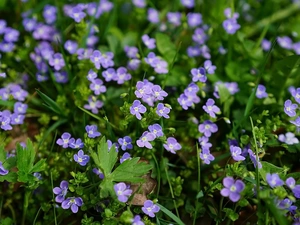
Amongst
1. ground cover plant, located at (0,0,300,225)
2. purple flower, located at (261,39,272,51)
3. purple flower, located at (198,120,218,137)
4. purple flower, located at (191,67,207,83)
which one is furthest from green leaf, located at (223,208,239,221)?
purple flower, located at (261,39,272,51)

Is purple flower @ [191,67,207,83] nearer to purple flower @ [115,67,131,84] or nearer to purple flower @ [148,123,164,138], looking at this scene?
purple flower @ [115,67,131,84]

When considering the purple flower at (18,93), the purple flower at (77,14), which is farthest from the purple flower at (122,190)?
the purple flower at (77,14)

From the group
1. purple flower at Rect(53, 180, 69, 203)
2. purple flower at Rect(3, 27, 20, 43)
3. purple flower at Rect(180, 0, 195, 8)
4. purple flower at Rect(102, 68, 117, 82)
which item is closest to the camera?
purple flower at Rect(53, 180, 69, 203)

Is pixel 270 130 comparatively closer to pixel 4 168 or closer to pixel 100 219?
pixel 100 219

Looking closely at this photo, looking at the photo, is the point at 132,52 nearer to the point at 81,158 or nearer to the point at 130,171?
the point at 81,158

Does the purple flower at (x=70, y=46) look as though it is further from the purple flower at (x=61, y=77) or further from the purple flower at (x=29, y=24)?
the purple flower at (x=29, y=24)

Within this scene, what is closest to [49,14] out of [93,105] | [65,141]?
[93,105]

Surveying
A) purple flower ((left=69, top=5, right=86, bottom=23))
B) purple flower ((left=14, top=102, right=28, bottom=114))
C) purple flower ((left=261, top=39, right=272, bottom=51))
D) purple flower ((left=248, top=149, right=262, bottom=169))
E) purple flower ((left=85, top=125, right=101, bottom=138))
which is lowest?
purple flower ((left=14, top=102, right=28, bottom=114))

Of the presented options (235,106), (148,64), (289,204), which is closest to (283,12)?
(235,106)
